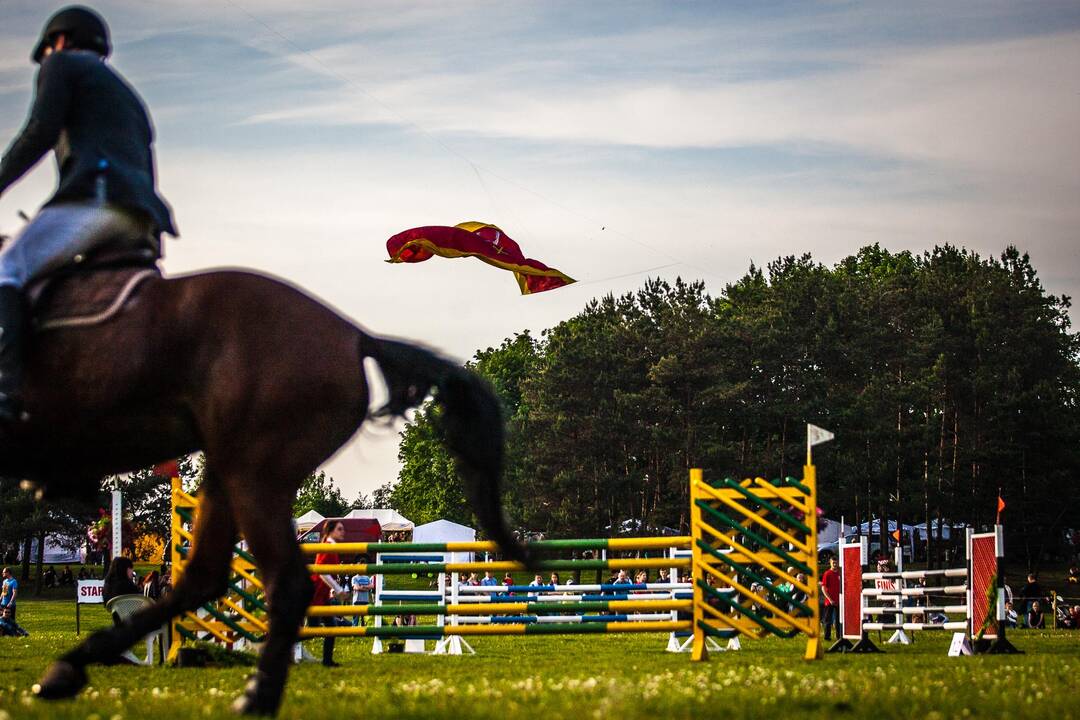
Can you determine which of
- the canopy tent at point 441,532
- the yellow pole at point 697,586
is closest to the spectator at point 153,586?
the yellow pole at point 697,586

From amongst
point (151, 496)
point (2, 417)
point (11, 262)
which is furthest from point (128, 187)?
point (151, 496)

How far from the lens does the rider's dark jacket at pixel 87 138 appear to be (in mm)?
6457

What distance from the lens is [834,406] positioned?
2667 inches

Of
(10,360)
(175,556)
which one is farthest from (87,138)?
(175,556)

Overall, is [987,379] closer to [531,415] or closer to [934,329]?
[934,329]

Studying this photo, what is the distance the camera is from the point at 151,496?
3152 inches

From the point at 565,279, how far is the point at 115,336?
1224 inches

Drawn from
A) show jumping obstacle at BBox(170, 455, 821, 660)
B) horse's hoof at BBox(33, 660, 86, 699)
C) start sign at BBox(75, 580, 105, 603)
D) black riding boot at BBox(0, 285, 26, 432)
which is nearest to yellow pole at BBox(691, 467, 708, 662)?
show jumping obstacle at BBox(170, 455, 821, 660)

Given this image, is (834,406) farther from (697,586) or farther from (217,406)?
(217,406)

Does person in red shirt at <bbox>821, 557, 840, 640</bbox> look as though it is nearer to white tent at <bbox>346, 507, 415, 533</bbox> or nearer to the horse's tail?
the horse's tail

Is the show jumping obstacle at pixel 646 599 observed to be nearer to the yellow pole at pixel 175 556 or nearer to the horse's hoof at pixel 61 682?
the yellow pole at pixel 175 556

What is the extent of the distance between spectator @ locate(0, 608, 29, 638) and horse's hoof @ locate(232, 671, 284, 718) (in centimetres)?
2524

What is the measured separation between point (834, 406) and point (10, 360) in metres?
64.5

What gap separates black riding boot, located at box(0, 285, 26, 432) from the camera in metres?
6.08
